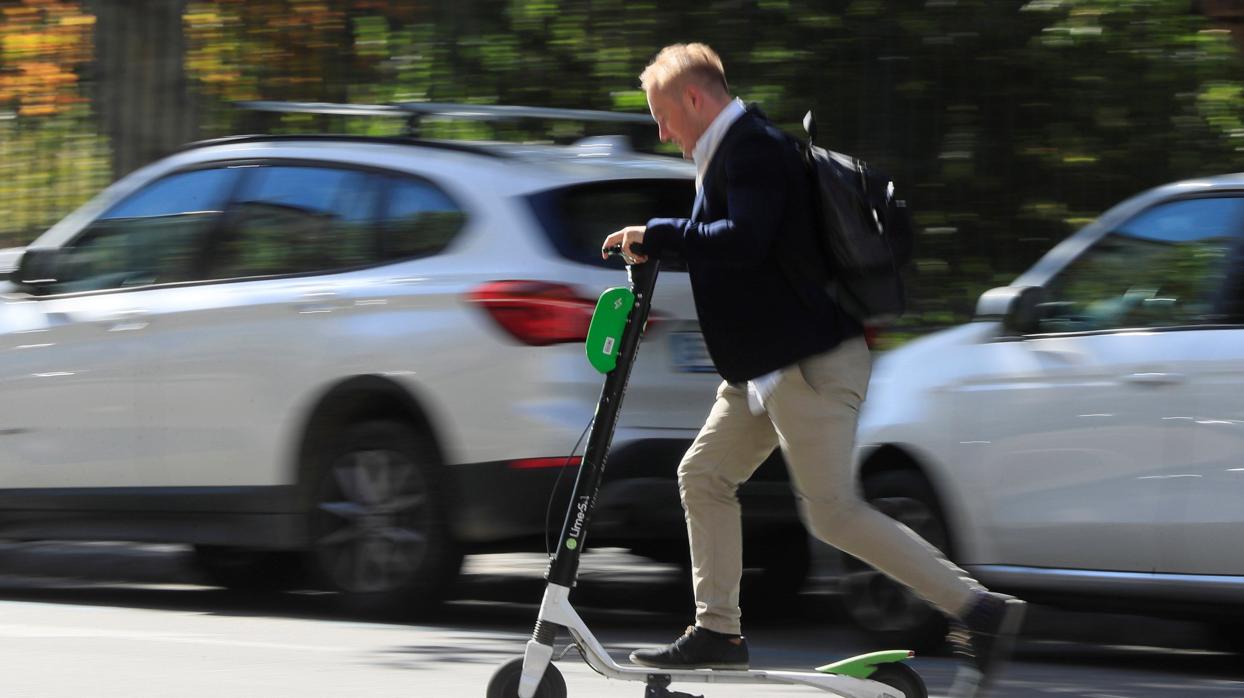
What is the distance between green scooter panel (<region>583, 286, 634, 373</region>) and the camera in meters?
4.83

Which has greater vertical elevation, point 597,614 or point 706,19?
point 706,19

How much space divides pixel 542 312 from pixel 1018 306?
1.55m

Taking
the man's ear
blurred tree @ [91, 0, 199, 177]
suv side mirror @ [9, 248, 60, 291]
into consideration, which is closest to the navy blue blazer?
the man's ear

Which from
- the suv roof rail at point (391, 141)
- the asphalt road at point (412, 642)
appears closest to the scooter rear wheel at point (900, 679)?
the asphalt road at point (412, 642)

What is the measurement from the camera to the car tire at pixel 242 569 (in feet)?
28.4

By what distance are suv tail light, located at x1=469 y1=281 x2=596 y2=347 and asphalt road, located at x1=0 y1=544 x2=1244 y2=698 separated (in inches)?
41.0

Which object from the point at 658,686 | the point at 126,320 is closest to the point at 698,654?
the point at 658,686

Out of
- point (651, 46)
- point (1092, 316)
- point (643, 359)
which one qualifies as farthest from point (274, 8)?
point (1092, 316)

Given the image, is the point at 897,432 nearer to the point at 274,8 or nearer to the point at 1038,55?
the point at 1038,55

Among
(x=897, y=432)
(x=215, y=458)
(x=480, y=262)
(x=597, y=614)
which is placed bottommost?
(x=597, y=614)

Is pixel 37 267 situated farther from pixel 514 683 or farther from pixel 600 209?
pixel 514 683

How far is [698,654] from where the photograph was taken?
489cm

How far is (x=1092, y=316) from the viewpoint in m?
6.37

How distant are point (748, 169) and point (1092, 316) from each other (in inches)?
80.7
